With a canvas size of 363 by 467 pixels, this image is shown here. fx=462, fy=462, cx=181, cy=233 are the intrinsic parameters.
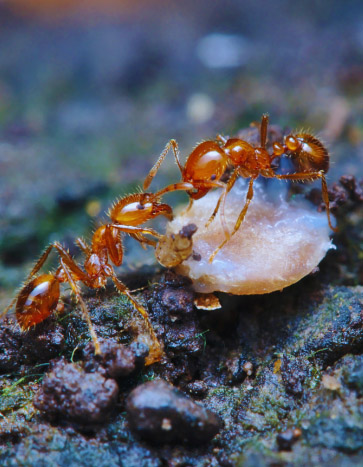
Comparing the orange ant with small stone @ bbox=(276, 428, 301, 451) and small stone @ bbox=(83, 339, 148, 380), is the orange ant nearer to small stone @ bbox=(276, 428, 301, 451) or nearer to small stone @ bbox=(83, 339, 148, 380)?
small stone @ bbox=(83, 339, 148, 380)

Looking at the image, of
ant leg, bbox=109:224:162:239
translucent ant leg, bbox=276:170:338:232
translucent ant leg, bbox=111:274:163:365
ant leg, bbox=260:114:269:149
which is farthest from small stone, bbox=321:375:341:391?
ant leg, bbox=260:114:269:149

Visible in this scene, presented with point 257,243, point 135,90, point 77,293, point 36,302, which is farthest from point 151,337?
point 135,90

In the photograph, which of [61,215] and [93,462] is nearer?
[93,462]

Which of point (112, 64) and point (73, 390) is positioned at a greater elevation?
point (112, 64)

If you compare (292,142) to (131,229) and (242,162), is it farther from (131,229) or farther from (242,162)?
(131,229)

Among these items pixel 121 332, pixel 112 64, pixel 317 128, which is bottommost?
pixel 121 332

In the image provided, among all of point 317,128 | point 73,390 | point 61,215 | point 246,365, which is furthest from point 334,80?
point 73,390

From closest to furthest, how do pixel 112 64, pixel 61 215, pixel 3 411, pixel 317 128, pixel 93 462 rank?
pixel 93 462
pixel 3 411
pixel 61 215
pixel 317 128
pixel 112 64

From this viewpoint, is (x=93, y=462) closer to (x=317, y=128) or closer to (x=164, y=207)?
(x=164, y=207)
